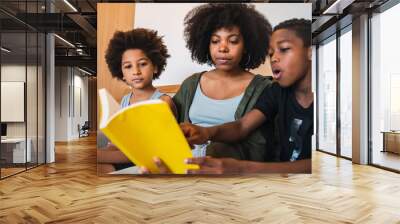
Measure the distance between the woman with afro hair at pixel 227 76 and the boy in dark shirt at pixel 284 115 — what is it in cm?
11

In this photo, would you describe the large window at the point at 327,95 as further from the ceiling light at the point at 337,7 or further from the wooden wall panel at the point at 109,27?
the wooden wall panel at the point at 109,27

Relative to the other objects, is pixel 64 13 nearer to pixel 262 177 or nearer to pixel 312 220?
pixel 262 177

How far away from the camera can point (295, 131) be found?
6.79 meters

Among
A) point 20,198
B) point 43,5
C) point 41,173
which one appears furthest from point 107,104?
point 43,5

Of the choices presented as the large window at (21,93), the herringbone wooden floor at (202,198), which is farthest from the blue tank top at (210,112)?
the large window at (21,93)

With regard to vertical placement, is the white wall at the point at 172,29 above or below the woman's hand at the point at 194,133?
above

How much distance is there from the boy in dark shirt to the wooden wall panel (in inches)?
53.7

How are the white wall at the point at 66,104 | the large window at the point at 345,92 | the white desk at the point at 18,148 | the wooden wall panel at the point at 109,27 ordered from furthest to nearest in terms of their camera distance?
the white wall at the point at 66,104 → the large window at the point at 345,92 → the white desk at the point at 18,148 → the wooden wall panel at the point at 109,27

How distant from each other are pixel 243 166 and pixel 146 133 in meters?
1.66

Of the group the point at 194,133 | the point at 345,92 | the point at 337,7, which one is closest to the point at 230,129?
the point at 194,133

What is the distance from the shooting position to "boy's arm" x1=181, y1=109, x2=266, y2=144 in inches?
260

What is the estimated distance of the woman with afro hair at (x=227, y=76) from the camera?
21.7 ft

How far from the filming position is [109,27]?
681 cm

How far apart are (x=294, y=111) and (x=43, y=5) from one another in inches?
227
